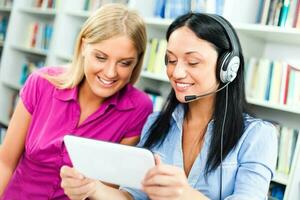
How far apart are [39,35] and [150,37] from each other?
4.26 ft

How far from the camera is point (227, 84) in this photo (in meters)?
1.08

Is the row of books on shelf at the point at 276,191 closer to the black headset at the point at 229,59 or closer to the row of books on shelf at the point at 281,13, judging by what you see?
the row of books on shelf at the point at 281,13

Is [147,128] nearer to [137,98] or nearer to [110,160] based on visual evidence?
[137,98]

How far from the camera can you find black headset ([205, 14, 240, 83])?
41.0 inches

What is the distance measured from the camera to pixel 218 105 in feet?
3.77

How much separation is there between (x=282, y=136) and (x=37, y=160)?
1.10 meters

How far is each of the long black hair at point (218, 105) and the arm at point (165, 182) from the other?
10.4 inches

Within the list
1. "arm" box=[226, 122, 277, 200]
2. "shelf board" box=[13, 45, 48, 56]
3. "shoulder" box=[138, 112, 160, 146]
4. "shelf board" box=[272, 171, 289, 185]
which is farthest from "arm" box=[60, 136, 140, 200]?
"shelf board" box=[13, 45, 48, 56]

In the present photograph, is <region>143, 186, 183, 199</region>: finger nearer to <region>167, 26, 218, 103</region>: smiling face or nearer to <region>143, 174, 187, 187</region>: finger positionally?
<region>143, 174, 187, 187</region>: finger

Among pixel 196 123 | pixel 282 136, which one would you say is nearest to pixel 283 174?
pixel 282 136

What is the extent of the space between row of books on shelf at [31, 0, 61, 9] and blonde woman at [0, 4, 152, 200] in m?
1.66

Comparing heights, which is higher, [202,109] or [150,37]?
[150,37]

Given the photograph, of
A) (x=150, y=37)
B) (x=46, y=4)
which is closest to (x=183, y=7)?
(x=150, y=37)

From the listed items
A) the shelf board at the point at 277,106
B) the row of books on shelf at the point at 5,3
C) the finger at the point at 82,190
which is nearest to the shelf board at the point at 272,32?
the shelf board at the point at 277,106
